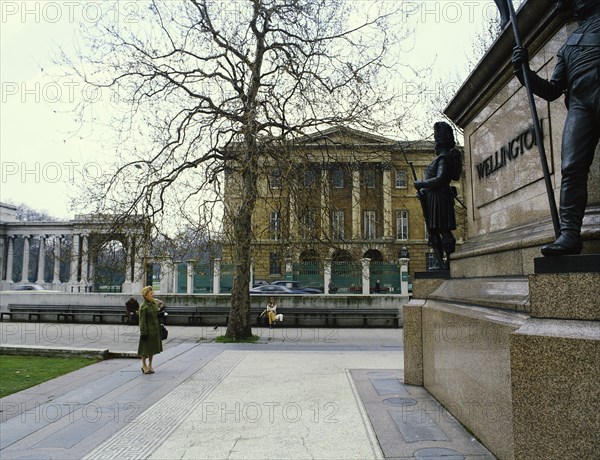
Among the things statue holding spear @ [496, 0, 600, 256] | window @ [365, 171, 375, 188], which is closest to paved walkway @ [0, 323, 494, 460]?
statue holding spear @ [496, 0, 600, 256]

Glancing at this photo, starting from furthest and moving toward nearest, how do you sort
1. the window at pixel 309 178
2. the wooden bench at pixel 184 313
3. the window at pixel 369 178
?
the wooden bench at pixel 184 313
the window at pixel 369 178
the window at pixel 309 178

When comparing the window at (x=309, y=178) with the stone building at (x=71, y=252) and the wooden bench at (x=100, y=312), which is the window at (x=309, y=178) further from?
the wooden bench at (x=100, y=312)

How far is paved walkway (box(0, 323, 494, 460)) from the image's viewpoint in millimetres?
4836

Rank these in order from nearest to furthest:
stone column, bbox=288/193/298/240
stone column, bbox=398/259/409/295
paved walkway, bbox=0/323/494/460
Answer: paved walkway, bbox=0/323/494/460 < stone column, bbox=288/193/298/240 < stone column, bbox=398/259/409/295

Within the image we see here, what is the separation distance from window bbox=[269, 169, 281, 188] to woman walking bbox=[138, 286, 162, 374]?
19.7ft

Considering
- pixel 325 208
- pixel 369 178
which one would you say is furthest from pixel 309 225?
pixel 369 178

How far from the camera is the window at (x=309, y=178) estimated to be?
15.3 metres

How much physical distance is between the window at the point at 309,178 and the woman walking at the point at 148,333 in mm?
7065

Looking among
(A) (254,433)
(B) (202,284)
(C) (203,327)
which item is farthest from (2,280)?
(A) (254,433)

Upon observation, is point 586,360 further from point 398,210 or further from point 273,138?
point 398,210

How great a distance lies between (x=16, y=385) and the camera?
8.41 meters

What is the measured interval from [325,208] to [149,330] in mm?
7315

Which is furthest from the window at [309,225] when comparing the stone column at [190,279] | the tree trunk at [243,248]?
the stone column at [190,279]

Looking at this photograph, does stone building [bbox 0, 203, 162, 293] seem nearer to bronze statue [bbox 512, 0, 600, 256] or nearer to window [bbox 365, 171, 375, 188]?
window [bbox 365, 171, 375, 188]
